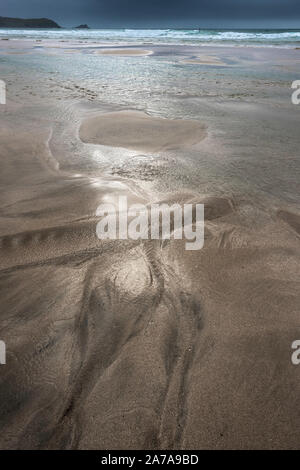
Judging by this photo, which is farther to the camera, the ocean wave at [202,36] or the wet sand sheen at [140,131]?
the ocean wave at [202,36]

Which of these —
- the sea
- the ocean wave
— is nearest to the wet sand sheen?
the sea

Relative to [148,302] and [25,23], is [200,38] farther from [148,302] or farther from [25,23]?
[25,23]

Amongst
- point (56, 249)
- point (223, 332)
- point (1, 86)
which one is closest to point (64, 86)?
point (1, 86)

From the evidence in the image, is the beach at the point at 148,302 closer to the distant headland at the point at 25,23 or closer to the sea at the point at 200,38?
the sea at the point at 200,38

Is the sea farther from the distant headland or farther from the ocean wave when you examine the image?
the distant headland

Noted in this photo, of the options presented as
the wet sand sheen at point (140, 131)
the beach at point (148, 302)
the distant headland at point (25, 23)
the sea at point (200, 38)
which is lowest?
the beach at point (148, 302)

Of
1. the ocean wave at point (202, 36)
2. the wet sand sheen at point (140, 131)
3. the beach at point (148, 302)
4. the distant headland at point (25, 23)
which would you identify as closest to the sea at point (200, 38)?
the ocean wave at point (202, 36)

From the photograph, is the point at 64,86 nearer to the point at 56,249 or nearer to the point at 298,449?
the point at 56,249
